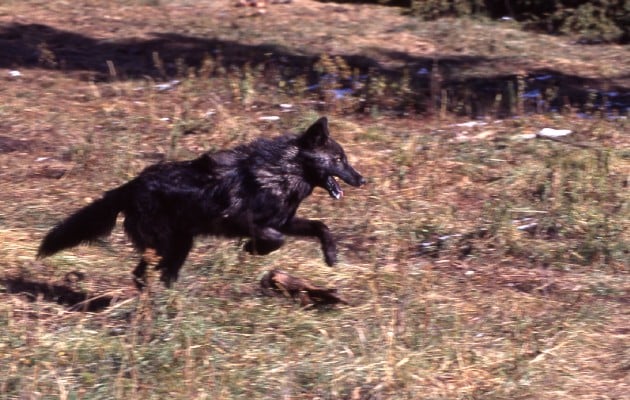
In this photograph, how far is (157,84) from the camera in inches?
492

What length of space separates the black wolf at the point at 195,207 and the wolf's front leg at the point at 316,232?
0.12 m

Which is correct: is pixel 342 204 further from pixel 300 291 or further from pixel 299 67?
pixel 299 67

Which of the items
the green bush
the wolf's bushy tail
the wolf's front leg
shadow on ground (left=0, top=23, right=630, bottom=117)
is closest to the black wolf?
the wolf's bushy tail

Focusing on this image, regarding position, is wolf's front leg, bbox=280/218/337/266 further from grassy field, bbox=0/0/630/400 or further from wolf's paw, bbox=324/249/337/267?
grassy field, bbox=0/0/630/400

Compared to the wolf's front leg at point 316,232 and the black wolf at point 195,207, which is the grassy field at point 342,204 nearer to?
the wolf's front leg at point 316,232

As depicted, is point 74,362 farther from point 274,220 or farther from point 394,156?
point 394,156

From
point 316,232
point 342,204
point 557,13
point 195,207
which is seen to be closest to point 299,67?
point 557,13

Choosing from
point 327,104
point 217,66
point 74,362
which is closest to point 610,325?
point 74,362

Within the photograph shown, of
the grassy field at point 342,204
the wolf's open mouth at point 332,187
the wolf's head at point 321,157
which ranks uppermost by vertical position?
the wolf's head at point 321,157

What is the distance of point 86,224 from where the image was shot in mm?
7008

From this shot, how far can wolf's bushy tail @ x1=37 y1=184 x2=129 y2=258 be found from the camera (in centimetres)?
698

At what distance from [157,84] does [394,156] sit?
3582mm

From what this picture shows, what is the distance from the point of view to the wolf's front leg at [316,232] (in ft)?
24.0

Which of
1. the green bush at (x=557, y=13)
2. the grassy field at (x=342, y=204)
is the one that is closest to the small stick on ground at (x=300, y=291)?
the grassy field at (x=342, y=204)
